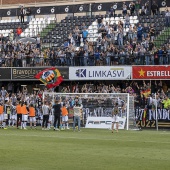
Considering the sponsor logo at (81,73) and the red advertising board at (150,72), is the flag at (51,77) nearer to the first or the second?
the sponsor logo at (81,73)

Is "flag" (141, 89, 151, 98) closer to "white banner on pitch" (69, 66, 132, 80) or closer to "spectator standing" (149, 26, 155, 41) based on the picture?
"white banner on pitch" (69, 66, 132, 80)

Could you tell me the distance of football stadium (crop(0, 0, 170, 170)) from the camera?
4034 cm

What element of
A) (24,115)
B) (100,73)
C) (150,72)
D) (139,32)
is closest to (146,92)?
(150,72)

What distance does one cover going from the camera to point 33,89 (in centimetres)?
5175

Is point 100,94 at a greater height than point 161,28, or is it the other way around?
point 161,28

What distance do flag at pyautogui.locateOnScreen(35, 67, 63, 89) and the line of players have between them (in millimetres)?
3055

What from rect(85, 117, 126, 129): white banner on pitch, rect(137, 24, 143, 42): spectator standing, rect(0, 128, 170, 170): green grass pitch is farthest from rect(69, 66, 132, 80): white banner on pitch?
rect(0, 128, 170, 170): green grass pitch

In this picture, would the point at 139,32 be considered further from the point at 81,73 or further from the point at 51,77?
the point at 51,77

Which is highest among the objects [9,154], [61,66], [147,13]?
[147,13]

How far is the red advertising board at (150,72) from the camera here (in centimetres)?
4462

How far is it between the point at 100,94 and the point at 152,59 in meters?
4.59

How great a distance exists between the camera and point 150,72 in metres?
45.2

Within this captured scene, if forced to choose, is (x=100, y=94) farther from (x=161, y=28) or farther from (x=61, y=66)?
(x=161, y=28)

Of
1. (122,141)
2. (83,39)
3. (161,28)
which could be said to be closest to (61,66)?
(83,39)
